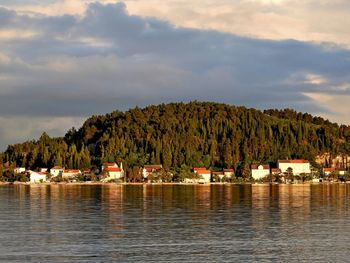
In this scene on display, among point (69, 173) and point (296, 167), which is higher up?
point (296, 167)

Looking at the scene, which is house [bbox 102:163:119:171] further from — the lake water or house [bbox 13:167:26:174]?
the lake water

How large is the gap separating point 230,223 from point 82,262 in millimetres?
16338

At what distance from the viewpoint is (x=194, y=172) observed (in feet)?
518

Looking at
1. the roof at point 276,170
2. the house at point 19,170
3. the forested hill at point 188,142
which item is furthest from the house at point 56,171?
the roof at point 276,170

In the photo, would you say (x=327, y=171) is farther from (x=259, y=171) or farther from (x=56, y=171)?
(x=56, y=171)

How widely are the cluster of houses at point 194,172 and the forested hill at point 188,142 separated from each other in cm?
383

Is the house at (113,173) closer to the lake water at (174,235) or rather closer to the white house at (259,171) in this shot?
the white house at (259,171)

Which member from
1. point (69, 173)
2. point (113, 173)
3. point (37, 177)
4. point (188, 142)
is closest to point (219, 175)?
point (188, 142)

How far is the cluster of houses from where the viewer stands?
15588cm

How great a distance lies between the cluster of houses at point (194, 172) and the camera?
511 ft

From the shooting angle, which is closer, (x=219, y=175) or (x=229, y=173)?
(x=219, y=175)

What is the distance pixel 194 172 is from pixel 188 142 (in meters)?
22.6

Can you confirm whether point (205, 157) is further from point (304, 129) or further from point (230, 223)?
point (230, 223)

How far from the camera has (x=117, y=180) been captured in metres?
155
